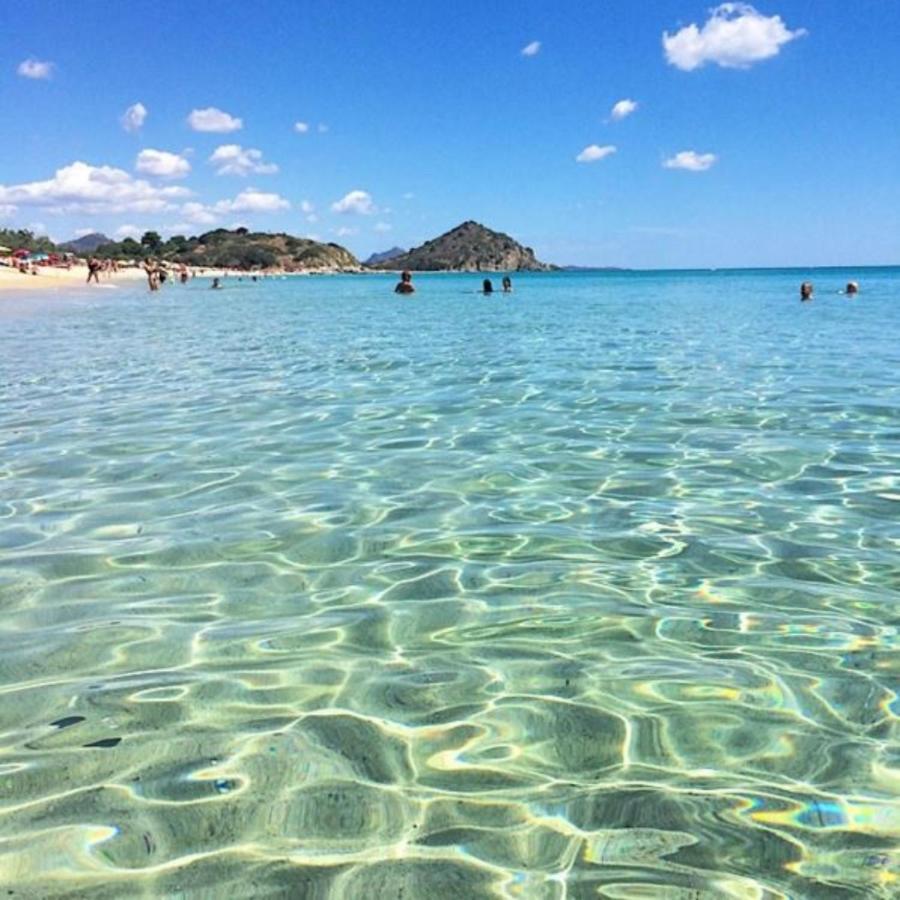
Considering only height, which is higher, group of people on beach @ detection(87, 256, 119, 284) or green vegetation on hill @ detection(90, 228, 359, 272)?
green vegetation on hill @ detection(90, 228, 359, 272)

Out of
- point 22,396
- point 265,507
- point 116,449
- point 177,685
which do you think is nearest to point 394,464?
point 265,507

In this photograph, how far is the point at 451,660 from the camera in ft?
11.6

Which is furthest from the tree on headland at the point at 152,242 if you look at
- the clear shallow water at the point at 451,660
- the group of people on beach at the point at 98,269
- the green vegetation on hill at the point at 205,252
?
the clear shallow water at the point at 451,660

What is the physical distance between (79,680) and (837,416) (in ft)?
27.2

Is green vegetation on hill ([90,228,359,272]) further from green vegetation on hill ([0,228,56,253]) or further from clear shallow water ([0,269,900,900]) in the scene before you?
clear shallow water ([0,269,900,900])

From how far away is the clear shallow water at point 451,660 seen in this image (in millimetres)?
2336

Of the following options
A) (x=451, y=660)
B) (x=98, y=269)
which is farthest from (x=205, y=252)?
(x=451, y=660)

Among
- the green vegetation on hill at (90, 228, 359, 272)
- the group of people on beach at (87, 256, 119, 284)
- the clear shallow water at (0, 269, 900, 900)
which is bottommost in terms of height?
the clear shallow water at (0, 269, 900, 900)

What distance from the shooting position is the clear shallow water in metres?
2.34

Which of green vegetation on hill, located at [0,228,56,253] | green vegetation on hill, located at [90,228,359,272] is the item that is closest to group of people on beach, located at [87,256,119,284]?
green vegetation on hill, located at [0,228,56,253]

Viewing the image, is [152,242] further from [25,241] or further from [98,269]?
[98,269]

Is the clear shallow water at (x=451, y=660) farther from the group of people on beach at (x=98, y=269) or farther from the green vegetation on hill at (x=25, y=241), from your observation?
the green vegetation on hill at (x=25, y=241)

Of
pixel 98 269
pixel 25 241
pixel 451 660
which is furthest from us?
pixel 25 241

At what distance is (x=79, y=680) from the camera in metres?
3.39
